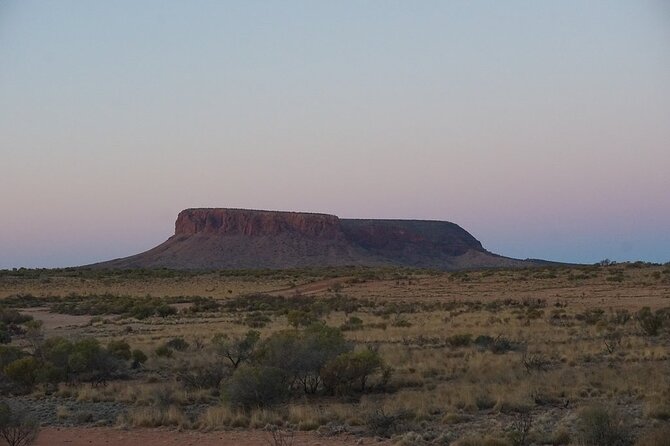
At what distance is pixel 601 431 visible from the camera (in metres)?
10.4

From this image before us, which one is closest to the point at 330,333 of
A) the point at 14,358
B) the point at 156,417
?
the point at 156,417

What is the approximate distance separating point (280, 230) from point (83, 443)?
141251 mm

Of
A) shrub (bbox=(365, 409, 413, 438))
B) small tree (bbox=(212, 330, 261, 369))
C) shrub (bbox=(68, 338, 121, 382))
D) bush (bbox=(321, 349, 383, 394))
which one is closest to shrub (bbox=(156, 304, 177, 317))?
shrub (bbox=(68, 338, 121, 382))

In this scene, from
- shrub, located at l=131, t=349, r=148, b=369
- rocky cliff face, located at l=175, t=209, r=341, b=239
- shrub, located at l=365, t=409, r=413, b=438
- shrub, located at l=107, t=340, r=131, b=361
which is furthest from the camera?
rocky cliff face, located at l=175, t=209, r=341, b=239

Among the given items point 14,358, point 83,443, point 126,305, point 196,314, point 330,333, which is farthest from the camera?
point 126,305

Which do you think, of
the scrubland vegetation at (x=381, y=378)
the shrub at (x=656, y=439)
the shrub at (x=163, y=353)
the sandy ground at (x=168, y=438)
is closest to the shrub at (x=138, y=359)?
the scrubland vegetation at (x=381, y=378)

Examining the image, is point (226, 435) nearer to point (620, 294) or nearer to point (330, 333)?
point (330, 333)

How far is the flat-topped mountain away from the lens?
457ft

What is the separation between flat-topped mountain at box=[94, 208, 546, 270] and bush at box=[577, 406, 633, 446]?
12493cm

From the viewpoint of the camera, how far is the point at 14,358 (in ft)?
62.6

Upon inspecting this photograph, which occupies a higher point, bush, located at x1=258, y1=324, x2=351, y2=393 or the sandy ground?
bush, located at x1=258, y1=324, x2=351, y2=393

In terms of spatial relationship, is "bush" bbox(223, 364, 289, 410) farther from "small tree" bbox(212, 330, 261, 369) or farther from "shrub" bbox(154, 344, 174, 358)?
"shrub" bbox(154, 344, 174, 358)

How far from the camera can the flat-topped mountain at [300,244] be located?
139 meters

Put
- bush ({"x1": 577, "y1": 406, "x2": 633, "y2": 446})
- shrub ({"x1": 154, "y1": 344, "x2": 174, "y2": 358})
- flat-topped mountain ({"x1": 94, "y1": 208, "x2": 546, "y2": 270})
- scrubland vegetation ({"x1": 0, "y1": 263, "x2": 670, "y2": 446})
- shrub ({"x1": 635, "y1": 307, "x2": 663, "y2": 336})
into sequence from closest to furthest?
bush ({"x1": 577, "y1": 406, "x2": 633, "y2": 446}) < scrubland vegetation ({"x1": 0, "y1": 263, "x2": 670, "y2": 446}) < shrub ({"x1": 154, "y1": 344, "x2": 174, "y2": 358}) < shrub ({"x1": 635, "y1": 307, "x2": 663, "y2": 336}) < flat-topped mountain ({"x1": 94, "y1": 208, "x2": 546, "y2": 270})
